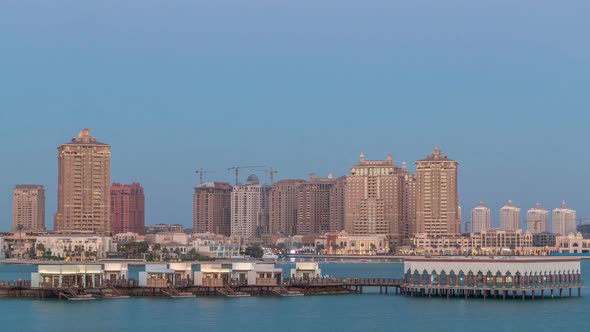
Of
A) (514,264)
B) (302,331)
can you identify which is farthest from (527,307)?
(302,331)

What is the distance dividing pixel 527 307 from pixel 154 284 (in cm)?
2895

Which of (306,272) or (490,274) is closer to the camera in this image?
(490,274)

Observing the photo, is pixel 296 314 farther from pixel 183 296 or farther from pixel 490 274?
pixel 490 274

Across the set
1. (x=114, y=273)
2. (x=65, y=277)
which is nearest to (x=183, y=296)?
(x=114, y=273)

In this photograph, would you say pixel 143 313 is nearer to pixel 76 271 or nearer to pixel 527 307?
pixel 76 271

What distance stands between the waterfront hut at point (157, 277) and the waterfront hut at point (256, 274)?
5134 mm

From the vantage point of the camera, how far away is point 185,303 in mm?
92562

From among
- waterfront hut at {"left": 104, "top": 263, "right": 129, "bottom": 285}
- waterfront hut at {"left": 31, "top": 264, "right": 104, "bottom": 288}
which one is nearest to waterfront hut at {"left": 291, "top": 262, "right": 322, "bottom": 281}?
waterfront hut at {"left": 104, "top": 263, "right": 129, "bottom": 285}

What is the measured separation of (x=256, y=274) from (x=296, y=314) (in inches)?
613

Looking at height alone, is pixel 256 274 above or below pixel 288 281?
above

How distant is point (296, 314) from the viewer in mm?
86688

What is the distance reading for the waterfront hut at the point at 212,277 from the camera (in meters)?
100

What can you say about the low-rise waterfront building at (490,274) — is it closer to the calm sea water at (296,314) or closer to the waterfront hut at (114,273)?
the calm sea water at (296,314)

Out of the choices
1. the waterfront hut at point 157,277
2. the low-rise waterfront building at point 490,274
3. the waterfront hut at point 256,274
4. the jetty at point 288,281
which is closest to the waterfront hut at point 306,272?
the jetty at point 288,281
